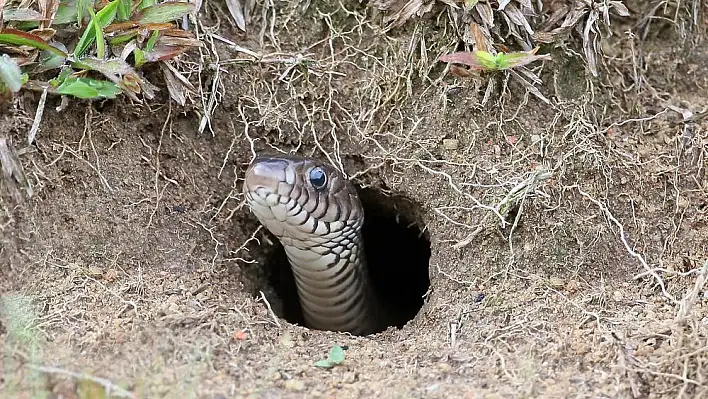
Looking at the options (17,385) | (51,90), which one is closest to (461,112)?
→ (51,90)

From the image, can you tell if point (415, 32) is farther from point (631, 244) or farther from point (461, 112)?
point (631, 244)

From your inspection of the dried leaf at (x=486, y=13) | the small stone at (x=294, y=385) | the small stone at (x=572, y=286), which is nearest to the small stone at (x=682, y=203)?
the small stone at (x=572, y=286)

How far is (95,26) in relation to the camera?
2.47 metres

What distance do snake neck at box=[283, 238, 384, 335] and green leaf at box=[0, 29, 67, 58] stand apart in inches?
46.7

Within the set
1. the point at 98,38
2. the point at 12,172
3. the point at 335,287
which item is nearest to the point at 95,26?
the point at 98,38

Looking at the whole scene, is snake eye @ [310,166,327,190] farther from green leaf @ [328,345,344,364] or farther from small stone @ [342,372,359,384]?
small stone @ [342,372,359,384]

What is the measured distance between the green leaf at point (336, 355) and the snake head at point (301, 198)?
680 millimetres

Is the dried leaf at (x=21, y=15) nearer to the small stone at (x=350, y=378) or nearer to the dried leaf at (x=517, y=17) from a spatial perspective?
the small stone at (x=350, y=378)

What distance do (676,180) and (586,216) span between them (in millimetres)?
363

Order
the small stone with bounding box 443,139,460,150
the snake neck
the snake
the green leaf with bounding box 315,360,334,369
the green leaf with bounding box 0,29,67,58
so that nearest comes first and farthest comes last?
1. the green leaf with bounding box 315,360,334,369
2. the green leaf with bounding box 0,29,67,58
3. the snake
4. the small stone with bounding box 443,139,460,150
5. the snake neck

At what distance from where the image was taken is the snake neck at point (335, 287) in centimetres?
316

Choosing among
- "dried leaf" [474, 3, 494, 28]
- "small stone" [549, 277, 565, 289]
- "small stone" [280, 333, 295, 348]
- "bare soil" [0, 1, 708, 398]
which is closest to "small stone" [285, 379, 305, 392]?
"bare soil" [0, 1, 708, 398]

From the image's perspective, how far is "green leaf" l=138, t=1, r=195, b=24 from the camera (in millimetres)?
2611

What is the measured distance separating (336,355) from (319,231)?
0.86 m
